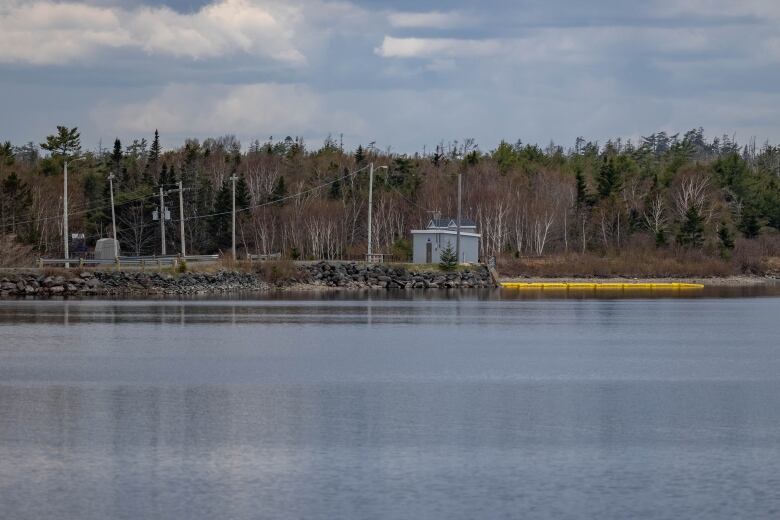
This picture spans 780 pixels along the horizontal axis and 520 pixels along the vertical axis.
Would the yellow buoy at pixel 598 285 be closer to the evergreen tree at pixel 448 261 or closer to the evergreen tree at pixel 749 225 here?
the evergreen tree at pixel 448 261

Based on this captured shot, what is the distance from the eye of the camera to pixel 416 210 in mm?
122938

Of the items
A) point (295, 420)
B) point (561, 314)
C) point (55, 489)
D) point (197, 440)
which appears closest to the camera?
point (55, 489)

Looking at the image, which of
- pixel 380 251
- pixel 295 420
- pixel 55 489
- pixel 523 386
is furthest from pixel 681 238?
pixel 55 489

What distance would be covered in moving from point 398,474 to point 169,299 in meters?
50.9

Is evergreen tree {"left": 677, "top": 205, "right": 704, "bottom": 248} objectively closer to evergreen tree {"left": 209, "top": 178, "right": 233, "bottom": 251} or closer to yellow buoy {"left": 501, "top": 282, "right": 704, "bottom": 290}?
yellow buoy {"left": 501, "top": 282, "right": 704, "bottom": 290}

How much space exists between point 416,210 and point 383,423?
98.8 meters

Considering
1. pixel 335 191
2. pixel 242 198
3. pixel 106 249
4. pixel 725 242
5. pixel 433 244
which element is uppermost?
pixel 335 191

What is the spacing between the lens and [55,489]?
18438 millimetres

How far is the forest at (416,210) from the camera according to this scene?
356 ft

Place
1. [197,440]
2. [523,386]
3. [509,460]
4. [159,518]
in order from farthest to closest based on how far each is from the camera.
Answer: [523,386], [197,440], [509,460], [159,518]

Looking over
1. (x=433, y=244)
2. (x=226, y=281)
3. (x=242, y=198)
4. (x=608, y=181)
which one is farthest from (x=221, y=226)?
(x=608, y=181)

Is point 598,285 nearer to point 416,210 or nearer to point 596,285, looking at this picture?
point 596,285

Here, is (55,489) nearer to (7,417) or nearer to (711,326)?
(7,417)

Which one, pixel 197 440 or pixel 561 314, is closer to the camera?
pixel 197 440
